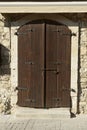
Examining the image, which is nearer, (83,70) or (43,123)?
(43,123)

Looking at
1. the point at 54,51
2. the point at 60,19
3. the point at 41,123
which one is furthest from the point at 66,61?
the point at 41,123

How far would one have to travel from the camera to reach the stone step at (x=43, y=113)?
33.6 feet

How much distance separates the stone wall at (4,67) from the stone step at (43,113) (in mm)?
455

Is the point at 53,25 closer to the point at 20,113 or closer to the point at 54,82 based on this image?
the point at 54,82

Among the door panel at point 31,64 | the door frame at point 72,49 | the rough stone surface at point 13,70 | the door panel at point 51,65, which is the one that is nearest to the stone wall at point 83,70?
the rough stone surface at point 13,70

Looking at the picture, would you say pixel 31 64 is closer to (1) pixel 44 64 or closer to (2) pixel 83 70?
(1) pixel 44 64

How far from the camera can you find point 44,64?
34.5 feet

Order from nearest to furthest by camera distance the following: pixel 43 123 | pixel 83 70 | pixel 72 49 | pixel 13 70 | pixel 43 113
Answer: pixel 43 123 → pixel 43 113 → pixel 72 49 → pixel 83 70 → pixel 13 70

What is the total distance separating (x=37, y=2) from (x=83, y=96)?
2.63m

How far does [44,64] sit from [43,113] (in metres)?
1.21

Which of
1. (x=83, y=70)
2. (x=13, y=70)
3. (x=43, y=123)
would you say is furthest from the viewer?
(x=13, y=70)

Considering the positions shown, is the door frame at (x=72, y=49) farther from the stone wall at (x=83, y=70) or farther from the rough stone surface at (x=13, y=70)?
the stone wall at (x=83, y=70)

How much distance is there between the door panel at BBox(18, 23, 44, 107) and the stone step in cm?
23

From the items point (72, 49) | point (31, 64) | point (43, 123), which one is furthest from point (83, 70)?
point (43, 123)
